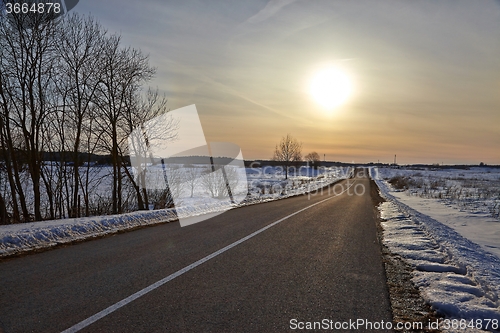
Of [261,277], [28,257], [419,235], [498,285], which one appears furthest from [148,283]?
[419,235]

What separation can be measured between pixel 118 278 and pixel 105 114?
1491cm

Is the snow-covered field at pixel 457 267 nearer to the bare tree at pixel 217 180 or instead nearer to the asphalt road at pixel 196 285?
the asphalt road at pixel 196 285

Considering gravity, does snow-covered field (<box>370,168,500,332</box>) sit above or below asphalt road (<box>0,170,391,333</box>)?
below

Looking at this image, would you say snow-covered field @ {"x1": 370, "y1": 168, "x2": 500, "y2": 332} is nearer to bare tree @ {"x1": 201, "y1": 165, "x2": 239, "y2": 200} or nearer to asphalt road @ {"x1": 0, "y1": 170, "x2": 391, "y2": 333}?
asphalt road @ {"x1": 0, "y1": 170, "x2": 391, "y2": 333}

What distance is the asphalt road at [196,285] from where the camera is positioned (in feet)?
11.8

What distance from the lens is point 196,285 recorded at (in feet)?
15.4

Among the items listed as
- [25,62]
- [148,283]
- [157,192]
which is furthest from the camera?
[157,192]

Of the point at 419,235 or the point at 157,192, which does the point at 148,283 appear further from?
the point at 157,192

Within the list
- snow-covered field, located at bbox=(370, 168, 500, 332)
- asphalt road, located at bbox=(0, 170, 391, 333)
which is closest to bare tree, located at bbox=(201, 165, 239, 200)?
snow-covered field, located at bbox=(370, 168, 500, 332)

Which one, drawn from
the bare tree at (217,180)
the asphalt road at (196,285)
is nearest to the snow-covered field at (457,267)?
the asphalt road at (196,285)

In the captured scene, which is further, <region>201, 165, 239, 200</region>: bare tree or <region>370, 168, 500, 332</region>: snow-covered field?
<region>201, 165, 239, 200</region>: bare tree

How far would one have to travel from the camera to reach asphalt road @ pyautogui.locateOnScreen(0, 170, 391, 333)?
11.8 feet

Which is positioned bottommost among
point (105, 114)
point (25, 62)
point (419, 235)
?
point (419, 235)

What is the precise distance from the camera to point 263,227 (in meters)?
10.1
